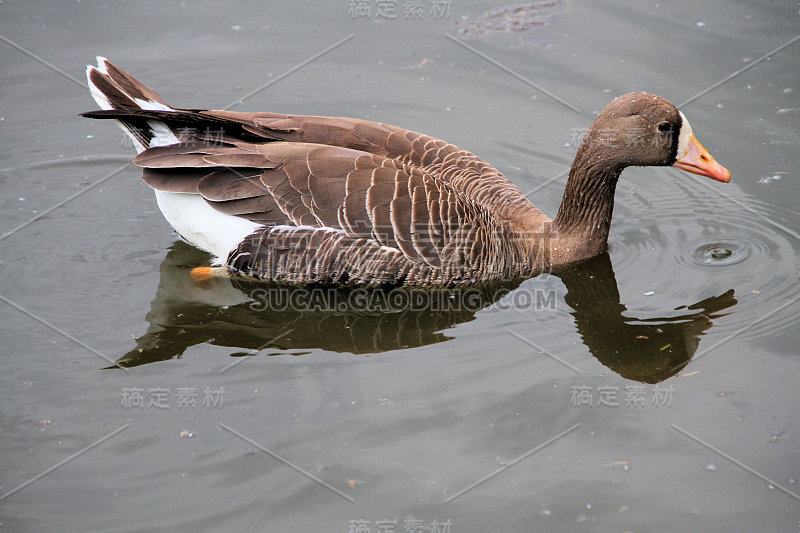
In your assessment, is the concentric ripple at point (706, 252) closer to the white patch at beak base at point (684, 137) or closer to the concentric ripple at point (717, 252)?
the concentric ripple at point (717, 252)

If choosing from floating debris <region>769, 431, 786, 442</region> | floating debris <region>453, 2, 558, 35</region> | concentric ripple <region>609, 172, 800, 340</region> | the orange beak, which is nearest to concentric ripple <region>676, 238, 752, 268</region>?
concentric ripple <region>609, 172, 800, 340</region>

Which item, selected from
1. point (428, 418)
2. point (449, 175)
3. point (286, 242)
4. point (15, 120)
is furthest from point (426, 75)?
point (428, 418)

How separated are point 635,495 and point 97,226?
587 centimetres

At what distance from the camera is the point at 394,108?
32.9ft

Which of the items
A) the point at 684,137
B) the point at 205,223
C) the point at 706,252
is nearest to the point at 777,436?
the point at 706,252

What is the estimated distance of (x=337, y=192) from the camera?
718cm

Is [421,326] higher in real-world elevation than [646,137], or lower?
lower

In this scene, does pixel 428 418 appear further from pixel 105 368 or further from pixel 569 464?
pixel 105 368

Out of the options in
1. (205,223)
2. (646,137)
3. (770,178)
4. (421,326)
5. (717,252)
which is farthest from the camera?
(770,178)

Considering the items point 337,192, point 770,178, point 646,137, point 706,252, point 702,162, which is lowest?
point 706,252

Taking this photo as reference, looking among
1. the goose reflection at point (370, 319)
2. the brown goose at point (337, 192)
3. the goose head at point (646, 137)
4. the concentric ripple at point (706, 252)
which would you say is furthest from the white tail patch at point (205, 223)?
the concentric ripple at point (706, 252)

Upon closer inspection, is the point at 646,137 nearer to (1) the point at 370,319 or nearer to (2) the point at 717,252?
(2) the point at 717,252

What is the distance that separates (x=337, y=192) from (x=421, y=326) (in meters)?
1.41

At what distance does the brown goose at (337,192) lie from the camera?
23.6 ft
